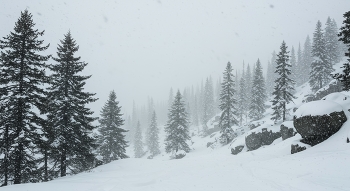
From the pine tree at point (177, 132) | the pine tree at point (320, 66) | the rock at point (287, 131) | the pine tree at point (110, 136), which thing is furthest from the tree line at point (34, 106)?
the pine tree at point (320, 66)

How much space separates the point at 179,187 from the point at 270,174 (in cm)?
616

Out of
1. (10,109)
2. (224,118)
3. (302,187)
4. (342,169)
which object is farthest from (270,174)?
(224,118)

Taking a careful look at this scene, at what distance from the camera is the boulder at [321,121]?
52.3ft

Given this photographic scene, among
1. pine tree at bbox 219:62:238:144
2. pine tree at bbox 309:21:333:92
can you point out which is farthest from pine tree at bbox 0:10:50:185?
pine tree at bbox 309:21:333:92

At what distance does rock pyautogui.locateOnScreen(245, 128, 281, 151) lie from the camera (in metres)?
27.6

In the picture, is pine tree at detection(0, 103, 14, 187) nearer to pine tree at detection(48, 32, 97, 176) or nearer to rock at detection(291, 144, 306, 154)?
pine tree at detection(48, 32, 97, 176)

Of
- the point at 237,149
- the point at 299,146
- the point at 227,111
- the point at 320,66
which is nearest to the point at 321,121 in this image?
the point at 299,146

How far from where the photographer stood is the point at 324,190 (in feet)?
28.3

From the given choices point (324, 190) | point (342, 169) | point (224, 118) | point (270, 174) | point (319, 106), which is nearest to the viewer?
point (324, 190)

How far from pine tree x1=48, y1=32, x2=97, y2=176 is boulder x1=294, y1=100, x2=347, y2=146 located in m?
19.8

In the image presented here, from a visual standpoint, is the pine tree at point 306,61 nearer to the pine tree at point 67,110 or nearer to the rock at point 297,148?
the rock at point 297,148

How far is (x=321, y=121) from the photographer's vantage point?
16.0 meters

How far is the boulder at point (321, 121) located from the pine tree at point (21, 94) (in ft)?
72.0

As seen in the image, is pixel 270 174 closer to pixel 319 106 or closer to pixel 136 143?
pixel 319 106
